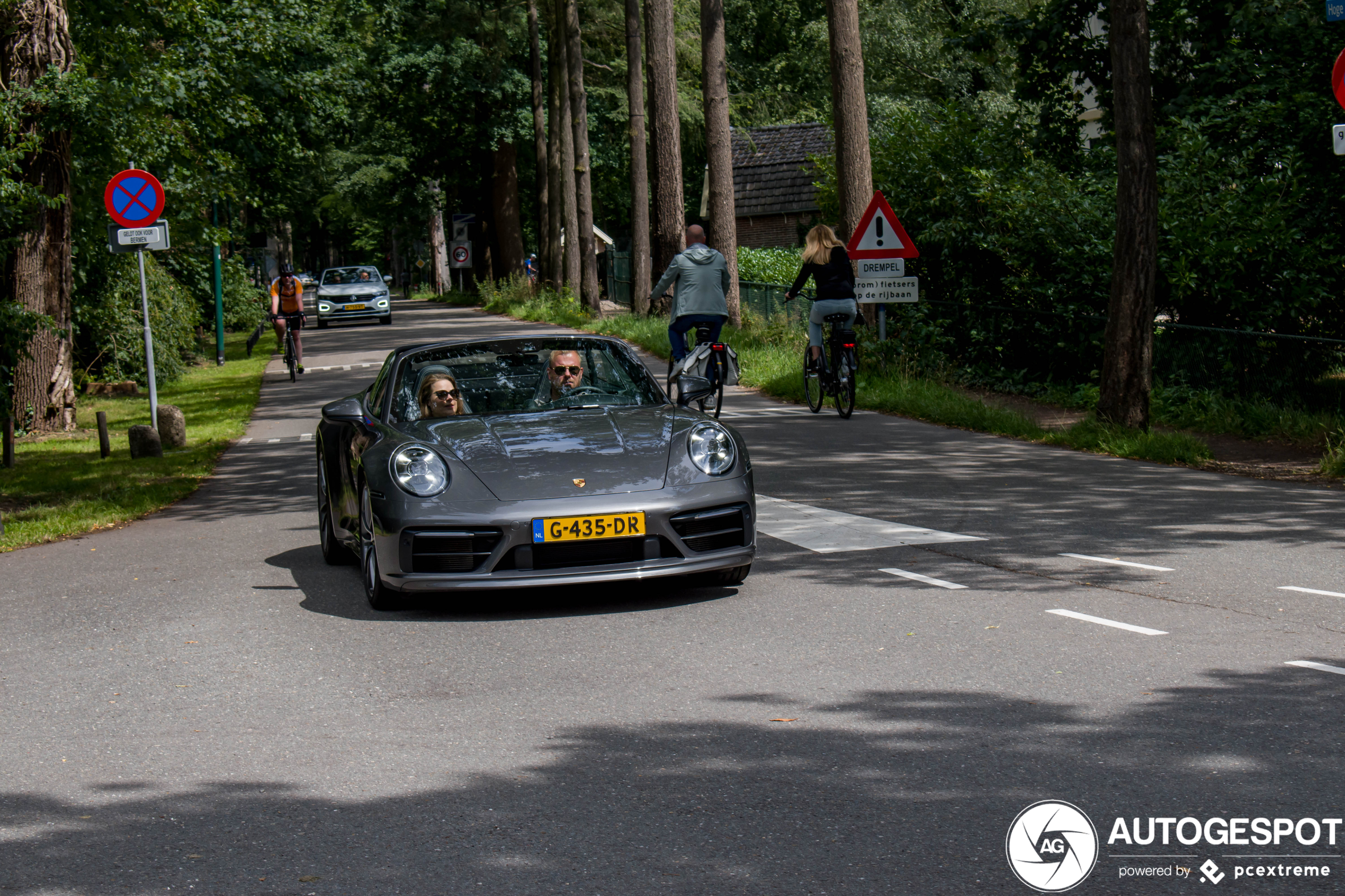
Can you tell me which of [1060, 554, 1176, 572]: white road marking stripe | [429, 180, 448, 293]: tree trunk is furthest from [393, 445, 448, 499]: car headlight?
[429, 180, 448, 293]: tree trunk

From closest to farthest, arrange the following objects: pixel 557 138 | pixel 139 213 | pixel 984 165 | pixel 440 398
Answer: pixel 440 398, pixel 139 213, pixel 984 165, pixel 557 138

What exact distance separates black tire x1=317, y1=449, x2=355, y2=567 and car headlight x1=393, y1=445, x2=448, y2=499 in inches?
65.9

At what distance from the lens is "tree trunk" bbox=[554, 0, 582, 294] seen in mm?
41156

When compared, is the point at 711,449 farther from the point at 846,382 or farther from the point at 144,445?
the point at 144,445

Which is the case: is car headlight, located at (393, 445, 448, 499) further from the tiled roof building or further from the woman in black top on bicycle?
the tiled roof building

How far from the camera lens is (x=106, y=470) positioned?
14.9 meters

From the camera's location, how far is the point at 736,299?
25.9m

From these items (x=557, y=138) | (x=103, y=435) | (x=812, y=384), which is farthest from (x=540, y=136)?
(x=103, y=435)

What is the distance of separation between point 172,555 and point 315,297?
1461 inches

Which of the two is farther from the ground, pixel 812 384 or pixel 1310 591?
pixel 812 384

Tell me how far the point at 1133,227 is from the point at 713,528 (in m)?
8.00

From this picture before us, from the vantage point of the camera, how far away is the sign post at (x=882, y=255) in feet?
58.2

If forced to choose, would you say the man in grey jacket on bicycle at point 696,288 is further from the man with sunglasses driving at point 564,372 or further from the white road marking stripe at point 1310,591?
the white road marking stripe at point 1310,591

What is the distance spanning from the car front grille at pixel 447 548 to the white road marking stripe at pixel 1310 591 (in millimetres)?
3647
